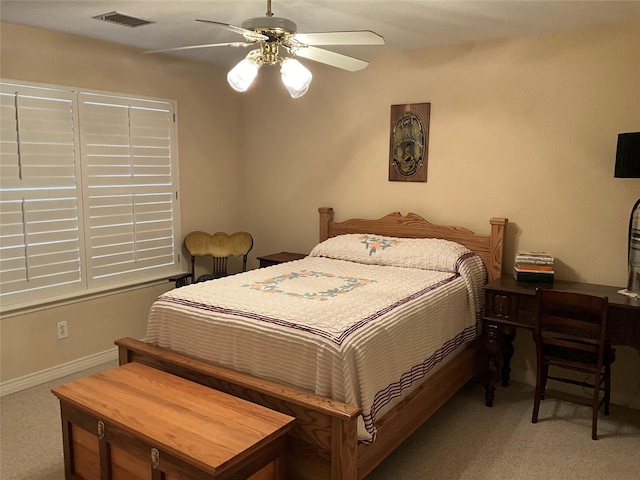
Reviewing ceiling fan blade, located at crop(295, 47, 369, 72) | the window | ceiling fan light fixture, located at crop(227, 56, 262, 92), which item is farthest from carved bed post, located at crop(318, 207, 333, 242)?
ceiling fan light fixture, located at crop(227, 56, 262, 92)

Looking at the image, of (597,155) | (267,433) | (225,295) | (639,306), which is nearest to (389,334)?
(267,433)

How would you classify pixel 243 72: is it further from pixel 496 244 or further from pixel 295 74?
pixel 496 244

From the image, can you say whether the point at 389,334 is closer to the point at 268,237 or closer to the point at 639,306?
the point at 639,306

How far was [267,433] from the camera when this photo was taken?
6.48ft

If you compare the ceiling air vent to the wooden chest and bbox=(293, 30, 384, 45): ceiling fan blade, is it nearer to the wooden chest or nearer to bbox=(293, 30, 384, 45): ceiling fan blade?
bbox=(293, 30, 384, 45): ceiling fan blade

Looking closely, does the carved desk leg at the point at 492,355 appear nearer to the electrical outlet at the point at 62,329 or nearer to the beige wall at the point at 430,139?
the beige wall at the point at 430,139

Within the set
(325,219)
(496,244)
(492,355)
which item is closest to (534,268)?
(496,244)

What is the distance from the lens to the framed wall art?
151 inches

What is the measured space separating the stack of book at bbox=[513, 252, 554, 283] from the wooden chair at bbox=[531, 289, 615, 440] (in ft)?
0.93

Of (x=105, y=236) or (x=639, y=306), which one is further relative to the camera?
(x=105, y=236)

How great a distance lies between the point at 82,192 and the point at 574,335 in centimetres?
333

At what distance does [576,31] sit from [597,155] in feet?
2.58

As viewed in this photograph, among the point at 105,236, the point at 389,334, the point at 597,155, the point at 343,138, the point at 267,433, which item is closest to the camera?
the point at 267,433

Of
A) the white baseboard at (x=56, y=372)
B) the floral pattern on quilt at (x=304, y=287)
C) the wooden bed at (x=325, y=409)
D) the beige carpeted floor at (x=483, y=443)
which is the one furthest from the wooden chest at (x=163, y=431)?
the white baseboard at (x=56, y=372)
